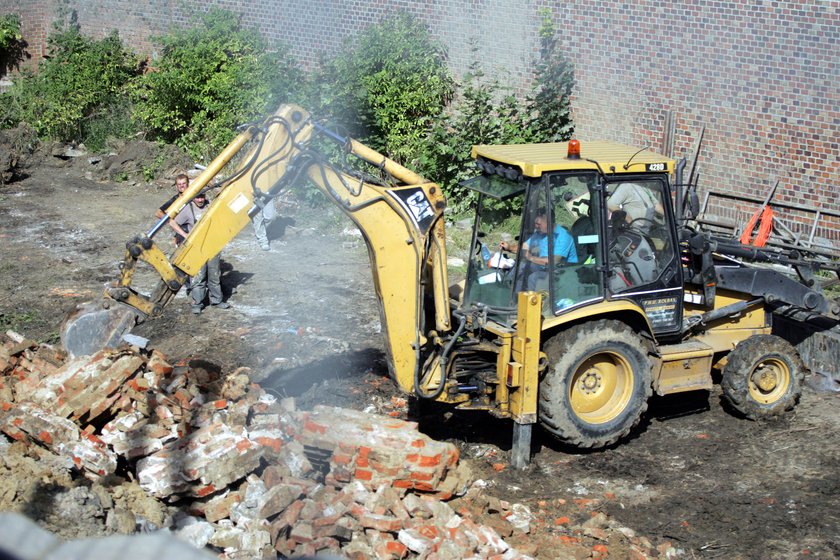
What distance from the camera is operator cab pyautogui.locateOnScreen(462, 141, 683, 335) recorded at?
7055 mm

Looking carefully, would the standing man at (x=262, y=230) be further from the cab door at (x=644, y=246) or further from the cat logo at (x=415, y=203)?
the cab door at (x=644, y=246)

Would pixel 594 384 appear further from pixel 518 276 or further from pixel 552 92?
pixel 552 92

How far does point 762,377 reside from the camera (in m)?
8.14

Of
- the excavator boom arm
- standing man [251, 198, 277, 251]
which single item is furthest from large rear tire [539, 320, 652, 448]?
standing man [251, 198, 277, 251]

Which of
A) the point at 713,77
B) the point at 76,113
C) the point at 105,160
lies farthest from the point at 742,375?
the point at 76,113

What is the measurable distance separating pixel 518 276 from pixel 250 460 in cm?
246

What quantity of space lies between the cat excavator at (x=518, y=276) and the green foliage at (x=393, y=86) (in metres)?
8.27

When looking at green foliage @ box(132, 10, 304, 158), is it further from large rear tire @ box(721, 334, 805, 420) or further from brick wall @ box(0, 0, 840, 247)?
large rear tire @ box(721, 334, 805, 420)

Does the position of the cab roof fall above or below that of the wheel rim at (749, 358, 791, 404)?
above

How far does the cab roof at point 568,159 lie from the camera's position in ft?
22.9

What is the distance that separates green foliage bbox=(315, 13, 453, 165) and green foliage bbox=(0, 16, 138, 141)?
6259 mm

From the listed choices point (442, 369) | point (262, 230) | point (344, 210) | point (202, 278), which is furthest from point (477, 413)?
point (262, 230)

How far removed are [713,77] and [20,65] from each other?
1637 centimetres

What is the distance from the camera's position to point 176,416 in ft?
23.4
